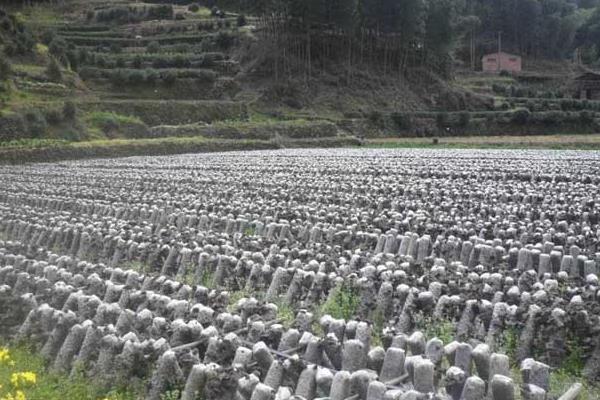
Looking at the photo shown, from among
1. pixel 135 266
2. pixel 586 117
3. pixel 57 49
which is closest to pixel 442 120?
pixel 586 117

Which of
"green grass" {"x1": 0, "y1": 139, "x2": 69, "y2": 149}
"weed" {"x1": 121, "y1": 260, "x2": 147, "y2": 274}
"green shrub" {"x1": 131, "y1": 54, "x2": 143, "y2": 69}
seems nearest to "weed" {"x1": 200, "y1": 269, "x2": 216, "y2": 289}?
"weed" {"x1": 121, "y1": 260, "x2": 147, "y2": 274}

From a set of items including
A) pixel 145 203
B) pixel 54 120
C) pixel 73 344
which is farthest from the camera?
pixel 54 120

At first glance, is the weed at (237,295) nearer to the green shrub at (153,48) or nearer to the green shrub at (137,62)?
the green shrub at (137,62)

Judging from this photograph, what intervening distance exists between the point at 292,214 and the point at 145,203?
15.4ft

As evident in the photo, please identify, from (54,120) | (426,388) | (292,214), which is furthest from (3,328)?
(54,120)

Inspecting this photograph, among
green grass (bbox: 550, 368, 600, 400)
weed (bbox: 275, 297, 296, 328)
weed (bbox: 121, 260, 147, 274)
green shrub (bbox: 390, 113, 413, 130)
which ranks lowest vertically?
green shrub (bbox: 390, 113, 413, 130)

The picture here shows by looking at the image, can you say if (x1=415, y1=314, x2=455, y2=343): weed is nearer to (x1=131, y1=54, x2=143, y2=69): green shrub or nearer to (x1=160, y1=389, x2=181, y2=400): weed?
(x1=160, y1=389, x2=181, y2=400): weed

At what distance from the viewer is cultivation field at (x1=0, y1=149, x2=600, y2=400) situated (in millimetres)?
5812

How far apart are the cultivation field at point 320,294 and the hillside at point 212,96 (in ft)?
79.1

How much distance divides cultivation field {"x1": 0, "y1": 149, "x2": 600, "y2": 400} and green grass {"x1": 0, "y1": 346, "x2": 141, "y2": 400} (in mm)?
117

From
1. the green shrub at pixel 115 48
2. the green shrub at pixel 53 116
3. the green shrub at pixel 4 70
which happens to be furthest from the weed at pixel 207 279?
the green shrub at pixel 115 48

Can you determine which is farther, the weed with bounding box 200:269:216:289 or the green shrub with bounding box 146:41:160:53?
the green shrub with bounding box 146:41:160:53

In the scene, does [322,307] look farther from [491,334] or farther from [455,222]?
[455,222]

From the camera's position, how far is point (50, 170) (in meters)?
28.1
